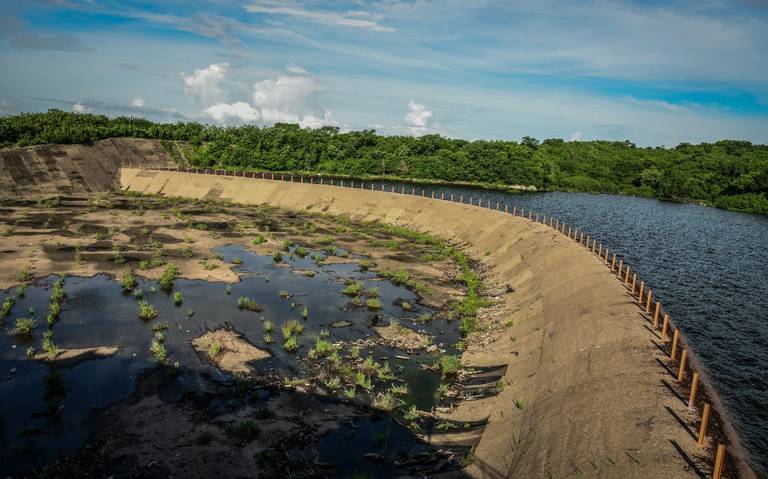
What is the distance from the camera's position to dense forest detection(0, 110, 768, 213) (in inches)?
4739

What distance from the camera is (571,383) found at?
69.8 ft

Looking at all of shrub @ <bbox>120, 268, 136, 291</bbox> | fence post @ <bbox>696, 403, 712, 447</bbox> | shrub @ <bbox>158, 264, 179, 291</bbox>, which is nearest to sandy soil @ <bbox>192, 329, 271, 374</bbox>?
shrub @ <bbox>158, 264, 179, 291</bbox>

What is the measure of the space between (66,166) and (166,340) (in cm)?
8664

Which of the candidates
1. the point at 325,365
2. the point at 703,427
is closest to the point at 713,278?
the point at 703,427

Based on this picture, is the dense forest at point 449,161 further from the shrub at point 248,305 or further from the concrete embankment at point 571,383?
the shrub at point 248,305

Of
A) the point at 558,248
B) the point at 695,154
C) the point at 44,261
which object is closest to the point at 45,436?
the point at 44,261

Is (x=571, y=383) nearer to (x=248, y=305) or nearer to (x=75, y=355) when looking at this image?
(x=248, y=305)

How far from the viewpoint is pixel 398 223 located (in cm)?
7425

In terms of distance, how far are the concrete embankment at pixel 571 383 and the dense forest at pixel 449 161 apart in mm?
90951

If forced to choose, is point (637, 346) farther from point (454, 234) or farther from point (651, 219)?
point (651, 219)

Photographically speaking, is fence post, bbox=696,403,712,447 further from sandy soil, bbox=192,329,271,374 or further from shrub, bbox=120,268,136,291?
shrub, bbox=120,268,136,291

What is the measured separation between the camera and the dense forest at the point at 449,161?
120 metres

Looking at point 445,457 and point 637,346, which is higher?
point 637,346

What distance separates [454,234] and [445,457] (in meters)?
47.5
